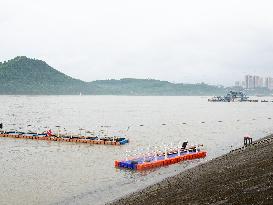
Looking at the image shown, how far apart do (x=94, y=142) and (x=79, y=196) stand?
89.2ft

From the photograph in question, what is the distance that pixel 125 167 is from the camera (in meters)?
36.4

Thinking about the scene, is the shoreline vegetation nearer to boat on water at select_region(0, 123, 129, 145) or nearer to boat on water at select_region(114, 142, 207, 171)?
boat on water at select_region(114, 142, 207, 171)

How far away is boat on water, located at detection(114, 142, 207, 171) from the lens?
35875 millimetres

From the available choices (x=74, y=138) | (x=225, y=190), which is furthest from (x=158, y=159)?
(x=74, y=138)

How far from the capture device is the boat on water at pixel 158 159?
118ft

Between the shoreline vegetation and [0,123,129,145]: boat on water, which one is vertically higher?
the shoreline vegetation

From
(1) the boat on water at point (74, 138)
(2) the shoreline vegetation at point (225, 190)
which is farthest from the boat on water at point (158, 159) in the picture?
(1) the boat on water at point (74, 138)

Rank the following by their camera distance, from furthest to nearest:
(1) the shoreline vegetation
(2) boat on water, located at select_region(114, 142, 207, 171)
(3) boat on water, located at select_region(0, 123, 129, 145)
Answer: (3) boat on water, located at select_region(0, 123, 129, 145) → (2) boat on water, located at select_region(114, 142, 207, 171) → (1) the shoreline vegetation

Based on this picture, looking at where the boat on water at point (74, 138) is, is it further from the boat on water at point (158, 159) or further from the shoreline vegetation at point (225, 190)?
the shoreline vegetation at point (225, 190)

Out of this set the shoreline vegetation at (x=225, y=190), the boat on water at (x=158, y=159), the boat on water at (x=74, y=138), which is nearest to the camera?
the shoreline vegetation at (x=225, y=190)

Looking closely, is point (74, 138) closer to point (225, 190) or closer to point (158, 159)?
point (158, 159)

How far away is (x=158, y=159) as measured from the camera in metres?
38.2

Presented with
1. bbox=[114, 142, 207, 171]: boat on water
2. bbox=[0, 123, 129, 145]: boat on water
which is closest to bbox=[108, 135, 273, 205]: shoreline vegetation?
bbox=[114, 142, 207, 171]: boat on water

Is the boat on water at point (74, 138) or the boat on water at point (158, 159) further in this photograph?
the boat on water at point (74, 138)
